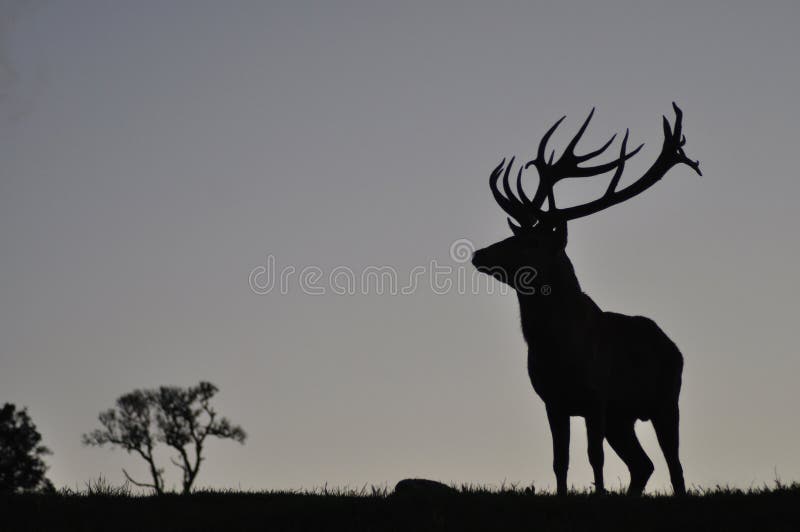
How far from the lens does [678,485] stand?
12.6 m

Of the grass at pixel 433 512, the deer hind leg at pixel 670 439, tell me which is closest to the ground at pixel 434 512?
the grass at pixel 433 512

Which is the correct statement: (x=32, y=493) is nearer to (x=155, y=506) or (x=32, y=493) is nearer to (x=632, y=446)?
(x=155, y=506)

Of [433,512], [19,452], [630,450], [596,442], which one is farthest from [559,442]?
[19,452]

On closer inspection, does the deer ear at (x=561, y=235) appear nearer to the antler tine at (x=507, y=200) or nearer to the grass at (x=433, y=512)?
the antler tine at (x=507, y=200)

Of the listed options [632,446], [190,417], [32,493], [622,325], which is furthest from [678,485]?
[190,417]

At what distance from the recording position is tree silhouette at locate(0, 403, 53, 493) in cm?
4028

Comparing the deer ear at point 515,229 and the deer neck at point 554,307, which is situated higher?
the deer ear at point 515,229

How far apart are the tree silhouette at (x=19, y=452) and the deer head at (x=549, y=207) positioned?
107ft

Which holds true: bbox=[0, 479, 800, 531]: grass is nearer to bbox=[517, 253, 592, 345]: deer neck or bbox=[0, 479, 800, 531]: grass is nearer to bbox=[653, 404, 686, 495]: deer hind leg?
bbox=[517, 253, 592, 345]: deer neck

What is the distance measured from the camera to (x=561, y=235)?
1216 centimetres

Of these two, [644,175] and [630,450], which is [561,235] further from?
[630,450]

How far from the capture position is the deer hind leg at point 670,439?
12.7m

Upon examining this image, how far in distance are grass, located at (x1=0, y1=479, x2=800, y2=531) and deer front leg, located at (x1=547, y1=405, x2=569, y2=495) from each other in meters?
1.36

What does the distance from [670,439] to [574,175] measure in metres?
3.66
